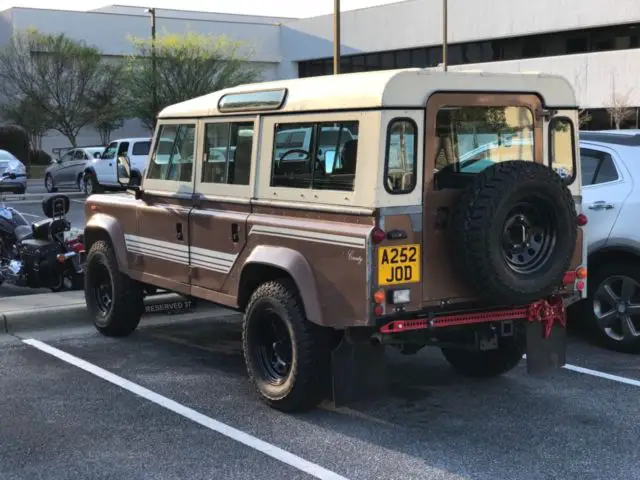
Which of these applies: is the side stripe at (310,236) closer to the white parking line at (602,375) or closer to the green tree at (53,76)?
the white parking line at (602,375)

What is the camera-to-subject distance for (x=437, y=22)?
139ft

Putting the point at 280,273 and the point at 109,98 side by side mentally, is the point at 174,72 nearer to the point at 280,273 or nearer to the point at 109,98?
the point at 109,98

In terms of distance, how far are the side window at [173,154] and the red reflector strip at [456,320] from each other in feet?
7.68

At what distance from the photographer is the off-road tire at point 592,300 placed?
6.55 m

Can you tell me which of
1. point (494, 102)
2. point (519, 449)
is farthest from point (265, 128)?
point (519, 449)

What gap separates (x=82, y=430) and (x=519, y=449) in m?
2.58

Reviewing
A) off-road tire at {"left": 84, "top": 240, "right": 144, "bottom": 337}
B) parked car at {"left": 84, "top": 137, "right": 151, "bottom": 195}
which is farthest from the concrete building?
off-road tire at {"left": 84, "top": 240, "right": 144, "bottom": 337}

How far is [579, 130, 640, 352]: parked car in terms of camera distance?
6.56 m

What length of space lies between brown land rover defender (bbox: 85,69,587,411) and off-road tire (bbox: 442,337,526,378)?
0.01 metres

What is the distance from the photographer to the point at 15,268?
8508mm

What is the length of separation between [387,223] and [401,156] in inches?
15.9

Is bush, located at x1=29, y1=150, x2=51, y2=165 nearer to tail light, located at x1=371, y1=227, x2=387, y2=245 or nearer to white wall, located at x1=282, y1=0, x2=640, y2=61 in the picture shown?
white wall, located at x1=282, y1=0, x2=640, y2=61

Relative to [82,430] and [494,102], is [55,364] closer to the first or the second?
[82,430]

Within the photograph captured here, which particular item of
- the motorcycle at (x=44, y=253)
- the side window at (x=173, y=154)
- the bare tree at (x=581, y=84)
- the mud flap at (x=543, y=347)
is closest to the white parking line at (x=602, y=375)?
the mud flap at (x=543, y=347)
